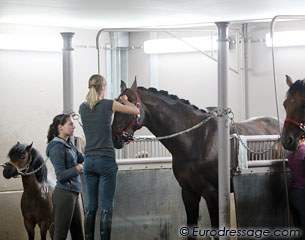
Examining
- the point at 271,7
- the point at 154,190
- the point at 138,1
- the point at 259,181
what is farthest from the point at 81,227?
the point at 271,7

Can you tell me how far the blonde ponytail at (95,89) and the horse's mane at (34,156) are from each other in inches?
67.2

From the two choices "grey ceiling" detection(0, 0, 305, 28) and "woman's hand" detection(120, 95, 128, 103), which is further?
"woman's hand" detection(120, 95, 128, 103)

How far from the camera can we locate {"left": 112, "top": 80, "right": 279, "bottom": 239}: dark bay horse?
4.70 meters

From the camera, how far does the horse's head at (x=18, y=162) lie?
5.59 meters

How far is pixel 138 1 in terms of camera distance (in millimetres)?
4121

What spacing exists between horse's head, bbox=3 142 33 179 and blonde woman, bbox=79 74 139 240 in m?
1.64

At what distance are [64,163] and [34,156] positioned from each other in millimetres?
1318

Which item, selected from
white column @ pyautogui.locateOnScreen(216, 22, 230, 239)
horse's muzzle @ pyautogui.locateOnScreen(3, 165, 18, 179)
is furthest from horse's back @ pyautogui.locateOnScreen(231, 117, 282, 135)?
horse's muzzle @ pyautogui.locateOnScreen(3, 165, 18, 179)

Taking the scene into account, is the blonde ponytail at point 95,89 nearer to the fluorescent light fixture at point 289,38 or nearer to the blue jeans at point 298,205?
the blue jeans at point 298,205

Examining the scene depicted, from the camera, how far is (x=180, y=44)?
7.27 metres

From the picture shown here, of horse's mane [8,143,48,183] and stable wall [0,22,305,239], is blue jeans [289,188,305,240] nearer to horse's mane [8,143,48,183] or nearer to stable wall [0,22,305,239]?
stable wall [0,22,305,239]

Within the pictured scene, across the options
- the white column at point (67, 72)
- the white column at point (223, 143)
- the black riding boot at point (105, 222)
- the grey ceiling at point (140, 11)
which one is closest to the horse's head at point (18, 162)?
the white column at point (67, 72)

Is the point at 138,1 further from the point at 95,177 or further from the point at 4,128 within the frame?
the point at 4,128

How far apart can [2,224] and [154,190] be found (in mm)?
2187
